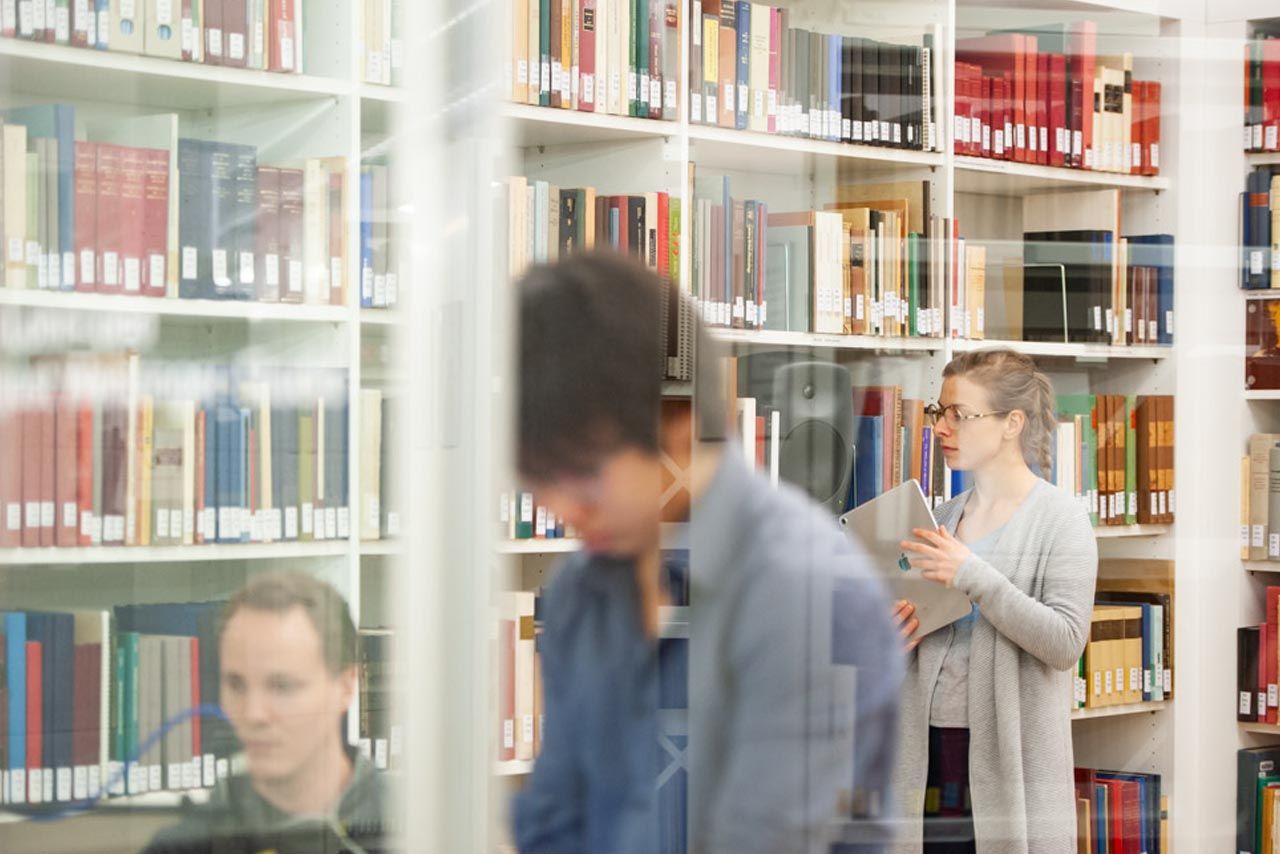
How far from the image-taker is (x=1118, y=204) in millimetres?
2799

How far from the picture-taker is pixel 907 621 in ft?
7.25

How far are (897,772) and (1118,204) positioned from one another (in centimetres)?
131

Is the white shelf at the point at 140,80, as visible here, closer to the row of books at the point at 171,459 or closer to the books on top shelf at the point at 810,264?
the row of books at the point at 171,459

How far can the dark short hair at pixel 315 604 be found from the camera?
171 centimetres

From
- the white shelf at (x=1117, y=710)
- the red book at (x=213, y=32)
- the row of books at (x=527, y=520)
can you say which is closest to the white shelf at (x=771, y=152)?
the row of books at (x=527, y=520)

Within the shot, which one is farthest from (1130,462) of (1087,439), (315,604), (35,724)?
(35,724)

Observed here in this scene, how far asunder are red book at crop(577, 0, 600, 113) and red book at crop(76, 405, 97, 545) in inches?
41.9

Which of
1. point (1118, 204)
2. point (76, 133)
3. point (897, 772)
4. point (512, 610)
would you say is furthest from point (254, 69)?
point (1118, 204)

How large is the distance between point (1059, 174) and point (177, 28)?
173 cm

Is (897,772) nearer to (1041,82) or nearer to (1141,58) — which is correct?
(1041,82)

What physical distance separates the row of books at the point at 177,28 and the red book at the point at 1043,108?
156 centimetres

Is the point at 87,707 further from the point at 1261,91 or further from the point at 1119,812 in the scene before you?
the point at 1261,91

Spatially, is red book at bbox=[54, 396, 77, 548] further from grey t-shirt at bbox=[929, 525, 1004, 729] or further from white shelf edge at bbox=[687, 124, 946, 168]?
grey t-shirt at bbox=[929, 525, 1004, 729]

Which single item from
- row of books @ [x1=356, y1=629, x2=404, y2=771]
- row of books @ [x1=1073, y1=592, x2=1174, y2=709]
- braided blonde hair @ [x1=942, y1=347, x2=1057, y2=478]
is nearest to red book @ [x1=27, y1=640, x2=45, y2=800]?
row of books @ [x1=356, y1=629, x2=404, y2=771]
